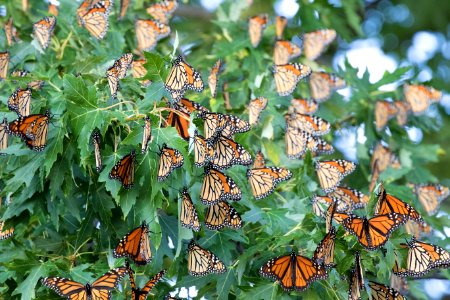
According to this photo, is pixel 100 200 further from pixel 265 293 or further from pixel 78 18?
pixel 78 18

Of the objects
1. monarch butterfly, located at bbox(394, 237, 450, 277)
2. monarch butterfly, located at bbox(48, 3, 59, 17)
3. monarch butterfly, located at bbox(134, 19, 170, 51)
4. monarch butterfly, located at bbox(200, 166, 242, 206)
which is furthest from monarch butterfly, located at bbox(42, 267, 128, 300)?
monarch butterfly, located at bbox(48, 3, 59, 17)

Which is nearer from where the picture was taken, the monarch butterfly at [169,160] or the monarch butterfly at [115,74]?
the monarch butterfly at [169,160]

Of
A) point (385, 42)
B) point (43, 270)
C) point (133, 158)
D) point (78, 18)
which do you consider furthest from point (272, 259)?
point (385, 42)

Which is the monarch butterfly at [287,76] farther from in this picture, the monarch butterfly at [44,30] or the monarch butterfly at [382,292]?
the monarch butterfly at [382,292]

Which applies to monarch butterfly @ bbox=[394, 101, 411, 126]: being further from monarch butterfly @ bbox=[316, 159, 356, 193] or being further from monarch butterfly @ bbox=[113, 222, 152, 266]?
monarch butterfly @ bbox=[113, 222, 152, 266]

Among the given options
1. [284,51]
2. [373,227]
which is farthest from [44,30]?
[373,227]

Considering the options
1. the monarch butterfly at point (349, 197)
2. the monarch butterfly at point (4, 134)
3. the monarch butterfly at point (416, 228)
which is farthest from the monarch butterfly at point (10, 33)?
the monarch butterfly at point (416, 228)
